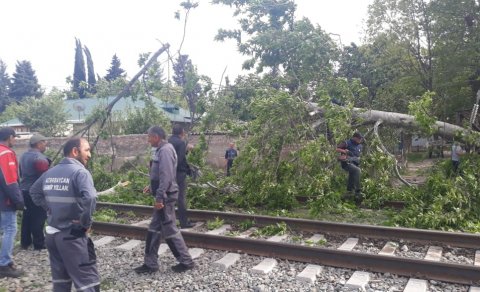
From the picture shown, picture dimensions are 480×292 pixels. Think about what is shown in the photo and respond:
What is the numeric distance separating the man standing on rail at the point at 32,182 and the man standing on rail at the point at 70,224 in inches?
103

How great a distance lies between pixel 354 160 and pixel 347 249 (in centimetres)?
353

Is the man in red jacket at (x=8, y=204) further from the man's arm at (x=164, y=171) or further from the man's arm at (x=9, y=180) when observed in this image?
the man's arm at (x=164, y=171)

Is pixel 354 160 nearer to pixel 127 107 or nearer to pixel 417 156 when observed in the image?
pixel 127 107

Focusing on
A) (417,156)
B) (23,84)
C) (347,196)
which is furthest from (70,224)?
(23,84)

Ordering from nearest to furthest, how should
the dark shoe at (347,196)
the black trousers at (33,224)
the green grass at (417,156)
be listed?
the black trousers at (33,224), the dark shoe at (347,196), the green grass at (417,156)

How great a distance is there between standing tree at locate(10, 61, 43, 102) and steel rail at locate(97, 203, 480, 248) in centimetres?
6130

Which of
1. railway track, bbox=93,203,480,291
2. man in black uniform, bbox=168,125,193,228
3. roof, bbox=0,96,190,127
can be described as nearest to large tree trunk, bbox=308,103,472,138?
railway track, bbox=93,203,480,291

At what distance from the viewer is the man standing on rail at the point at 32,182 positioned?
6289 millimetres

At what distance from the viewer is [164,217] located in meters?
5.37

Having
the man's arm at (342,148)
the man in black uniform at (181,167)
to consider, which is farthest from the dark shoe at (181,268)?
the man's arm at (342,148)

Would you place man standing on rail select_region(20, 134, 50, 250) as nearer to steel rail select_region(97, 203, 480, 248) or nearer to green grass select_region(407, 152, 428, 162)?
steel rail select_region(97, 203, 480, 248)

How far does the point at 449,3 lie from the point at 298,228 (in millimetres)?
16087

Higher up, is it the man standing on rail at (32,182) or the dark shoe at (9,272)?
the man standing on rail at (32,182)

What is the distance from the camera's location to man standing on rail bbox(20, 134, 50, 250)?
6289 millimetres
